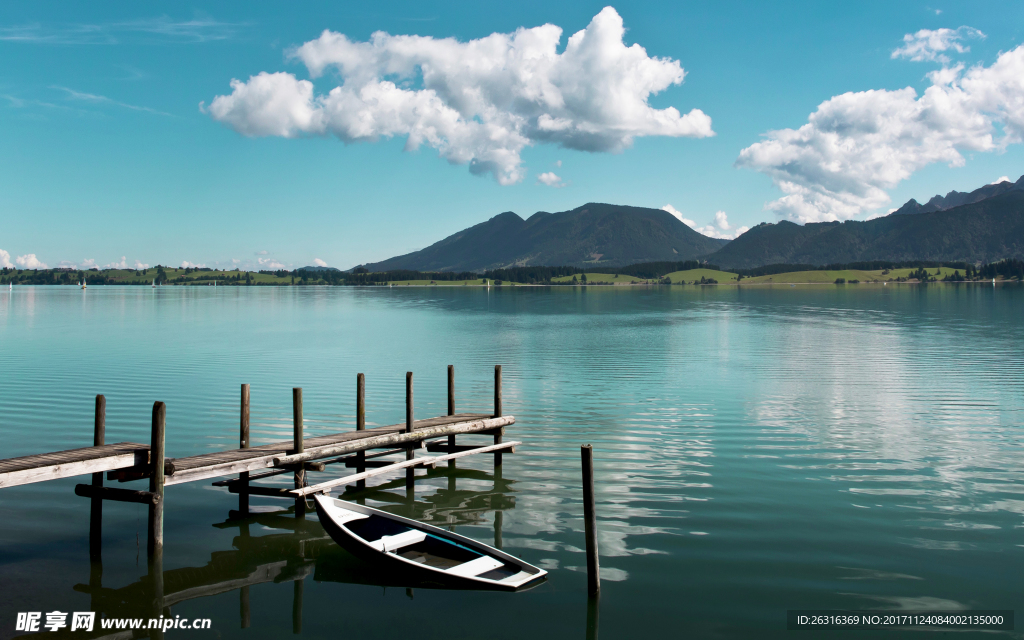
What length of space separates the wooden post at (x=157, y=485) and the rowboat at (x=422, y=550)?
3.18 meters

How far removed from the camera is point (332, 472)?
19.8m

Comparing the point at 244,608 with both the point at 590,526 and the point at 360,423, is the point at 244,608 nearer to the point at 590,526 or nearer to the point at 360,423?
the point at 590,526

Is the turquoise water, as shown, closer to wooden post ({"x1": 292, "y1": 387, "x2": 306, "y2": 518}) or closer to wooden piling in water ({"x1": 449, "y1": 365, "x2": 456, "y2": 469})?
wooden piling in water ({"x1": 449, "y1": 365, "x2": 456, "y2": 469})

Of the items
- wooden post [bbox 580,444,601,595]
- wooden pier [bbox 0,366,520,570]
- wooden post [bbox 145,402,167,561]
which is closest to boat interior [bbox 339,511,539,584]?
wooden post [bbox 580,444,601,595]

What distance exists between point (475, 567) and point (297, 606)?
10.6 feet

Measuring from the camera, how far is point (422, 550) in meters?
13.1

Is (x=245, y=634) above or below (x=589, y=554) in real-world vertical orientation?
below

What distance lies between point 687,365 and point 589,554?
108 feet

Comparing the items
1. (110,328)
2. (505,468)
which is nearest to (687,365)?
(505,468)

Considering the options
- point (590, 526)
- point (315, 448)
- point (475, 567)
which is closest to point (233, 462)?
point (315, 448)

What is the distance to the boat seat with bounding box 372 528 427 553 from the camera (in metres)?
12.6

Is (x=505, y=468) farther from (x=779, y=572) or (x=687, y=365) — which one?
(x=687, y=365)

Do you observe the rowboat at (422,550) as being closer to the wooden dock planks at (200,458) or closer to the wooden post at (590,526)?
the wooden post at (590,526)

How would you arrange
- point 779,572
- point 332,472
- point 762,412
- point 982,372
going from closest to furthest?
point 779,572
point 332,472
point 762,412
point 982,372
